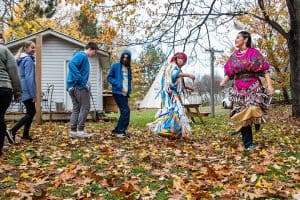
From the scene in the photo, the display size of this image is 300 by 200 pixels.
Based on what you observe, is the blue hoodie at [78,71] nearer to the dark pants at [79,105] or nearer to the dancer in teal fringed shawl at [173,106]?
the dark pants at [79,105]

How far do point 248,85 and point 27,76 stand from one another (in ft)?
13.2

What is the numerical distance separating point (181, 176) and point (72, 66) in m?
3.92

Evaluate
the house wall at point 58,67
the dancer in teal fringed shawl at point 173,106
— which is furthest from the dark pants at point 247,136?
the house wall at point 58,67

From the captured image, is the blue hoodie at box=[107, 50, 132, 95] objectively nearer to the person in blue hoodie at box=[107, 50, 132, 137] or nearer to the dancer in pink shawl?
the person in blue hoodie at box=[107, 50, 132, 137]

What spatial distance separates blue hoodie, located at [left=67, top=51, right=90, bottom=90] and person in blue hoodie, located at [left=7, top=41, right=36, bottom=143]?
70 cm

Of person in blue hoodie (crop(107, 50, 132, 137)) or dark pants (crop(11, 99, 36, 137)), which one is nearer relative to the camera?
dark pants (crop(11, 99, 36, 137))

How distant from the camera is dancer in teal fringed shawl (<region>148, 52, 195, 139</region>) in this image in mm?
8320

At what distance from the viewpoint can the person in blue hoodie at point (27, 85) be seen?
785 cm

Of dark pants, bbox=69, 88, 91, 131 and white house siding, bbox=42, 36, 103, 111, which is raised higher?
white house siding, bbox=42, 36, 103, 111

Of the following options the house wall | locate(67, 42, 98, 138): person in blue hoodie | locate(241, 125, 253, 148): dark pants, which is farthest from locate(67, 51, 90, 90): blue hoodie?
the house wall

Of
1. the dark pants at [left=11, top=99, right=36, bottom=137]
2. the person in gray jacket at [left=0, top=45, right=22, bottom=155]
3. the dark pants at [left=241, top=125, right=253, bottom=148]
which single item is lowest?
the dark pants at [left=241, top=125, right=253, bottom=148]

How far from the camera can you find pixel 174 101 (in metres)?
8.40

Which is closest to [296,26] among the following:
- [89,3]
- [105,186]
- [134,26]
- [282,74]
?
[134,26]

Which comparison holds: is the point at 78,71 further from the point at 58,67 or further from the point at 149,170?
the point at 58,67
